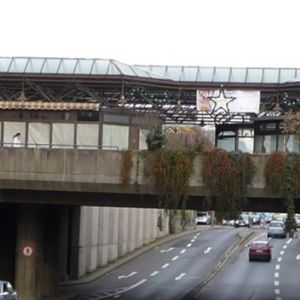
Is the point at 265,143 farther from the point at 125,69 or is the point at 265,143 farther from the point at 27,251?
the point at 27,251

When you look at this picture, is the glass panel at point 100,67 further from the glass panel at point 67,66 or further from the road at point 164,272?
the road at point 164,272

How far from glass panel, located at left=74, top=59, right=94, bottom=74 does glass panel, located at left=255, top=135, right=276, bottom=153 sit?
10125 mm

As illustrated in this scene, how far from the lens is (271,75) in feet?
147

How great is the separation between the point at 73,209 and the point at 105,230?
27.5 ft

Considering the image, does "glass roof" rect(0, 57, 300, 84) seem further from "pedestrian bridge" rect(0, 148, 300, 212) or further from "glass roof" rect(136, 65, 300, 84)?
"pedestrian bridge" rect(0, 148, 300, 212)

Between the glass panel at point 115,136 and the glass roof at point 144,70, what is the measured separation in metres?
7.02

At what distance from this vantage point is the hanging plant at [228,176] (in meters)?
28.5

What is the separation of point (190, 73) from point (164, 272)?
14.3 meters

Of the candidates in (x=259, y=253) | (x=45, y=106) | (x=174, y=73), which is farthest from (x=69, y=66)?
(x=259, y=253)

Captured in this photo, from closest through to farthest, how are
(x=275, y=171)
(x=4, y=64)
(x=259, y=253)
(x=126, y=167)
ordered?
(x=275, y=171)
(x=126, y=167)
(x=4, y=64)
(x=259, y=253)

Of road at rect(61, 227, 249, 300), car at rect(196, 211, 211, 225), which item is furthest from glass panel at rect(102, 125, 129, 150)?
car at rect(196, 211, 211, 225)

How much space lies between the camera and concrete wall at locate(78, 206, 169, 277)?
46125 millimetres

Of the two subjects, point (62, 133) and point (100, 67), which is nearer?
point (62, 133)

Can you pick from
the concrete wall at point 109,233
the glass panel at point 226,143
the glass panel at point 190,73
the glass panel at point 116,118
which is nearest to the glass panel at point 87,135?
the glass panel at point 116,118
